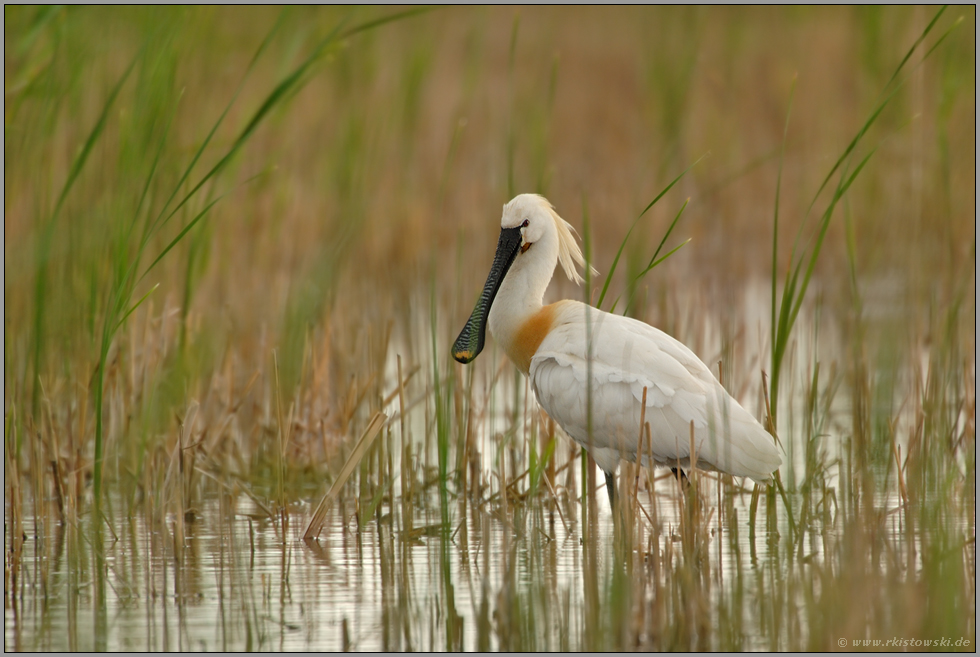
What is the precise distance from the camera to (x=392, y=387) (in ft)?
20.8

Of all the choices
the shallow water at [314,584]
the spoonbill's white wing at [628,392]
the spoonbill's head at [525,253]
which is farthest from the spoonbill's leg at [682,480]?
the spoonbill's head at [525,253]

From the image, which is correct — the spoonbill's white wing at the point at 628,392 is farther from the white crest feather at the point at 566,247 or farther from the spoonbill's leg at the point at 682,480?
the white crest feather at the point at 566,247

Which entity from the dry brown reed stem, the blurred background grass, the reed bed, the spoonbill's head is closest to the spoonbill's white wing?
the reed bed

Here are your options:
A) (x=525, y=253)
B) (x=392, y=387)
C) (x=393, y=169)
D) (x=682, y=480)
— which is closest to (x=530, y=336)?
(x=525, y=253)

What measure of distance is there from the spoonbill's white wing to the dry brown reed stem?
0.76 metres

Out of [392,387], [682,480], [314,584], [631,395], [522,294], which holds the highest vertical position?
[522,294]

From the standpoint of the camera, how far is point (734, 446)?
159 inches

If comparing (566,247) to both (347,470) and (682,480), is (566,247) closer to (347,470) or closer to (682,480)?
(682,480)

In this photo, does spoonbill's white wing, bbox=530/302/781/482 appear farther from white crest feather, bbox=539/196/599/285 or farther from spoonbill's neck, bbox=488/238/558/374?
white crest feather, bbox=539/196/599/285

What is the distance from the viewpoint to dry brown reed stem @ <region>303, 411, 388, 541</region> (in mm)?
4062

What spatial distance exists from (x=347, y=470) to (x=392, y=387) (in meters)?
2.28

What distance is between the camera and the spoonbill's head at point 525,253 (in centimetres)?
489

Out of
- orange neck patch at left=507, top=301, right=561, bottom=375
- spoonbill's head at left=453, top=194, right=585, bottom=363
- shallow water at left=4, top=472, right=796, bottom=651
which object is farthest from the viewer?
spoonbill's head at left=453, top=194, right=585, bottom=363

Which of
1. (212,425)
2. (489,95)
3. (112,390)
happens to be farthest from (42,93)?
(489,95)
